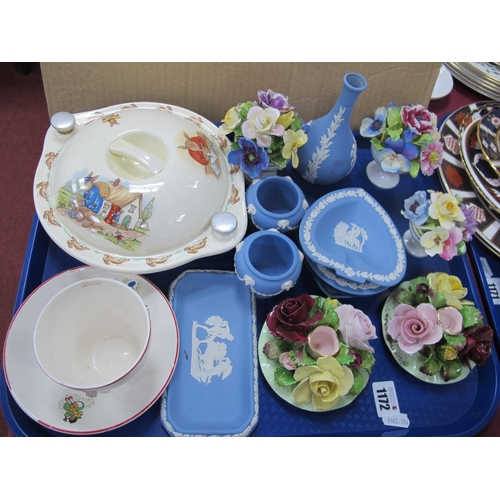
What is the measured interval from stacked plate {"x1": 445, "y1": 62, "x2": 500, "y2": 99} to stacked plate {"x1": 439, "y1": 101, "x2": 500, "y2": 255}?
0.13 m

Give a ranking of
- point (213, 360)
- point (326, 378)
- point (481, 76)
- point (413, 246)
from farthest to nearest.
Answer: point (481, 76)
point (413, 246)
point (213, 360)
point (326, 378)

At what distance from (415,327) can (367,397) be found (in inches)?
6.0

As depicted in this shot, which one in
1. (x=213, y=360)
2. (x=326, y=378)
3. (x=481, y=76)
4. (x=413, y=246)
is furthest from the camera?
(x=481, y=76)

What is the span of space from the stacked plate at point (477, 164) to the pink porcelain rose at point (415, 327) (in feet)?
0.93

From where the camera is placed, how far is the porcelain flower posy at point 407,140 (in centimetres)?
84

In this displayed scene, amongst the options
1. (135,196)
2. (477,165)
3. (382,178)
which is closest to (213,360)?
(135,196)

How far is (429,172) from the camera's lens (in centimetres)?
85

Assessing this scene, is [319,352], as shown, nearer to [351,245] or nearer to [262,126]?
[351,245]

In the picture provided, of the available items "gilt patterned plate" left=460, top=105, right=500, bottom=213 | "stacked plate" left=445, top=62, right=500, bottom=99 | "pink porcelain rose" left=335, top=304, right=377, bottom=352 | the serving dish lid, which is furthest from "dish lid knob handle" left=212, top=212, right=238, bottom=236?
"stacked plate" left=445, top=62, right=500, bottom=99

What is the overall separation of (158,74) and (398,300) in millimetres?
634

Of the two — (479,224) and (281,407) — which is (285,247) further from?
(479,224)

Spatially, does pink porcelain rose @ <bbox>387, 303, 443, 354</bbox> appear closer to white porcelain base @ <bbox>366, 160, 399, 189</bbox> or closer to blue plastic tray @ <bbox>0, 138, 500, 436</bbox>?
blue plastic tray @ <bbox>0, 138, 500, 436</bbox>

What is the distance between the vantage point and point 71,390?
0.70 meters

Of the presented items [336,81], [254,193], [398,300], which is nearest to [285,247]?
[254,193]
